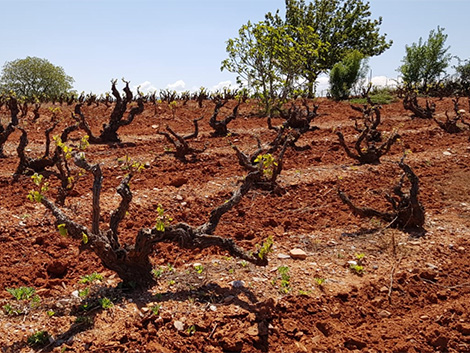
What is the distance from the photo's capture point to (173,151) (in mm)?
7652

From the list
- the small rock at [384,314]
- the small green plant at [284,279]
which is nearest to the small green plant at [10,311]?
the small green plant at [284,279]

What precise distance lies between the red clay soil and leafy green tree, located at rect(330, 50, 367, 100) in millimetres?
15532

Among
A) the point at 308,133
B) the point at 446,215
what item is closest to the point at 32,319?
the point at 446,215

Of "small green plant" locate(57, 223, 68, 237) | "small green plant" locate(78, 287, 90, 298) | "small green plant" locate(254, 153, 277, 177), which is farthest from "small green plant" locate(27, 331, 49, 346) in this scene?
"small green plant" locate(254, 153, 277, 177)

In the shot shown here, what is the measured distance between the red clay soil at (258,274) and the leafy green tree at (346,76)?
15532 millimetres

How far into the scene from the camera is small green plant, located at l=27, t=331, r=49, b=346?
2.51 meters

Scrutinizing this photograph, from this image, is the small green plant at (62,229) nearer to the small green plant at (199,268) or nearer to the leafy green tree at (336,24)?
the small green plant at (199,268)

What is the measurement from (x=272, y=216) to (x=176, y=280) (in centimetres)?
192

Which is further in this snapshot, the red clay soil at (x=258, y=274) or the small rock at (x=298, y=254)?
the small rock at (x=298, y=254)

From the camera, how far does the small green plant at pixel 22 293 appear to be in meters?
2.99

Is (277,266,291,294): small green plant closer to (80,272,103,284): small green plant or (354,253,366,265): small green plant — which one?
(354,253,366,265): small green plant

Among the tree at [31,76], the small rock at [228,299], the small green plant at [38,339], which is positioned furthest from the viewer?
the tree at [31,76]

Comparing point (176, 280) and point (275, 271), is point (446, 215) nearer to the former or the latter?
point (275, 271)

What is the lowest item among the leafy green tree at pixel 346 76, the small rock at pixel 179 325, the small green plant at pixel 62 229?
the small rock at pixel 179 325
